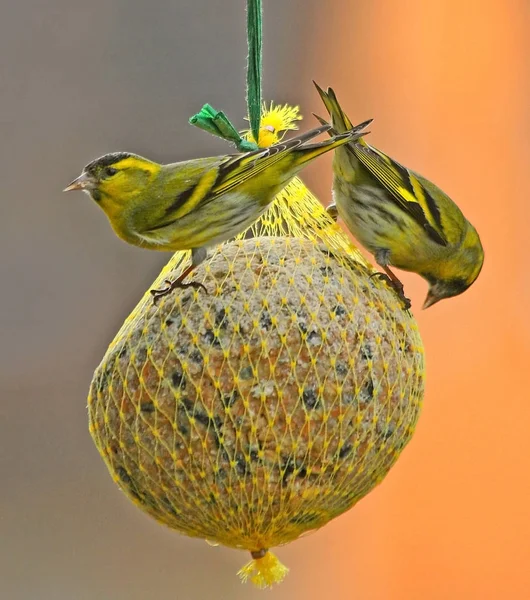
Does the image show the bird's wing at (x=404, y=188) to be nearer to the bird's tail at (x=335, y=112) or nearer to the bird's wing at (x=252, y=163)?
the bird's tail at (x=335, y=112)

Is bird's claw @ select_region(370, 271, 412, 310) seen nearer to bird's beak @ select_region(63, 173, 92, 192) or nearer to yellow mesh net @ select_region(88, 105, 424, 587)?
yellow mesh net @ select_region(88, 105, 424, 587)

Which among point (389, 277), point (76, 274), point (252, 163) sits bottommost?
point (389, 277)

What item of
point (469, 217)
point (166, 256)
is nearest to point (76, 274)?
point (166, 256)

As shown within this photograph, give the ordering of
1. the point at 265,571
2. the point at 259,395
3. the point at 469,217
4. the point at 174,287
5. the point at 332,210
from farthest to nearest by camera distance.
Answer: the point at 469,217
the point at 332,210
the point at 265,571
the point at 174,287
the point at 259,395

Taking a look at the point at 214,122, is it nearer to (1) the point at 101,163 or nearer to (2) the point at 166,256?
(1) the point at 101,163

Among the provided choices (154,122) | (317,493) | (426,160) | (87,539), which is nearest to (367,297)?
(317,493)

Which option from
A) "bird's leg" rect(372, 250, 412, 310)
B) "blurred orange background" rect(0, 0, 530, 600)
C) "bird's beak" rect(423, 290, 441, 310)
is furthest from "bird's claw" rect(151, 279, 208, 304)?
"blurred orange background" rect(0, 0, 530, 600)
